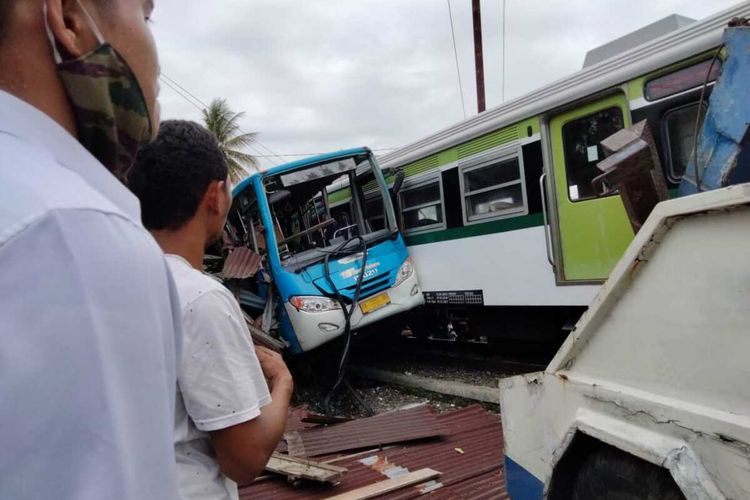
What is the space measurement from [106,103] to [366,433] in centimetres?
404

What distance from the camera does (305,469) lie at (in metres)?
3.46

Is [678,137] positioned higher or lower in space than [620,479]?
higher

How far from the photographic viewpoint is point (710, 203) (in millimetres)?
1480

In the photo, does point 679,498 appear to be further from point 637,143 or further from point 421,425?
point 421,425

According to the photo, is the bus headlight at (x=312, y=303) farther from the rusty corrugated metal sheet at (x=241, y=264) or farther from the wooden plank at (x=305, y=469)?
the wooden plank at (x=305, y=469)

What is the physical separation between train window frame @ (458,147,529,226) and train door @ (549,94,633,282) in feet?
1.27

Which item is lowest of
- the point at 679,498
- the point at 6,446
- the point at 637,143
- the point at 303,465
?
the point at 303,465

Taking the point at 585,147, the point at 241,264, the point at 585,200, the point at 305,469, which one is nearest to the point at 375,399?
the point at 241,264

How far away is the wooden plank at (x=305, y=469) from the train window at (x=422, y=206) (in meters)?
4.08

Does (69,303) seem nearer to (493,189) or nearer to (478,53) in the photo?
(493,189)

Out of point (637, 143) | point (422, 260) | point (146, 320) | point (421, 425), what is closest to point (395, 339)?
point (422, 260)

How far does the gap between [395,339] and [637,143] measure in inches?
269

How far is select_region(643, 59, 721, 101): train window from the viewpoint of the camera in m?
4.27

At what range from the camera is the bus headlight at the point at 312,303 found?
6.37 metres
